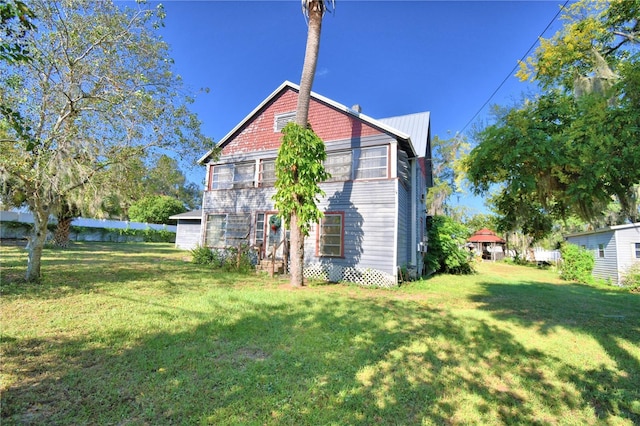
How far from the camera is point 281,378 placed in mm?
3543

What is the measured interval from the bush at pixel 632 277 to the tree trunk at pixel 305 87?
1534cm

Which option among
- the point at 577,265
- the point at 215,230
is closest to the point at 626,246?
the point at 577,265

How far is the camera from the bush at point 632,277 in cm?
1334

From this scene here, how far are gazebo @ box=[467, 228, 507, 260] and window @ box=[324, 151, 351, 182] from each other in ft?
70.0

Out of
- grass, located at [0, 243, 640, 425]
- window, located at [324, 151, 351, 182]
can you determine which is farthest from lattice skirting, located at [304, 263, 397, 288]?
window, located at [324, 151, 351, 182]

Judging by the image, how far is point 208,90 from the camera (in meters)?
9.46

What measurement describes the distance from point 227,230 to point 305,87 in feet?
25.2

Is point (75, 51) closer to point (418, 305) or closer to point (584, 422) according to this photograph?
point (418, 305)

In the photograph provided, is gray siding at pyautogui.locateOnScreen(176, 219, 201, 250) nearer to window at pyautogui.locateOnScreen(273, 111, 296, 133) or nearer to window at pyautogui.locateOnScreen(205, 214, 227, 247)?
window at pyautogui.locateOnScreen(205, 214, 227, 247)

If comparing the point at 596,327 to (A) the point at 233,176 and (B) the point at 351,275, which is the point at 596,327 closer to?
(B) the point at 351,275

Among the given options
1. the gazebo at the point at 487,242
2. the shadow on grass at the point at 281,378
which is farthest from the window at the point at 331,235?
the gazebo at the point at 487,242

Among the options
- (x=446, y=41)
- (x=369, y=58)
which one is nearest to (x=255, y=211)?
(x=369, y=58)

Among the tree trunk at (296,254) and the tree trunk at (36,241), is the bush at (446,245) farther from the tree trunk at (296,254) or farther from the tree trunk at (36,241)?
the tree trunk at (36,241)

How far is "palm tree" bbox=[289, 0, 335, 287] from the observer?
390 inches
